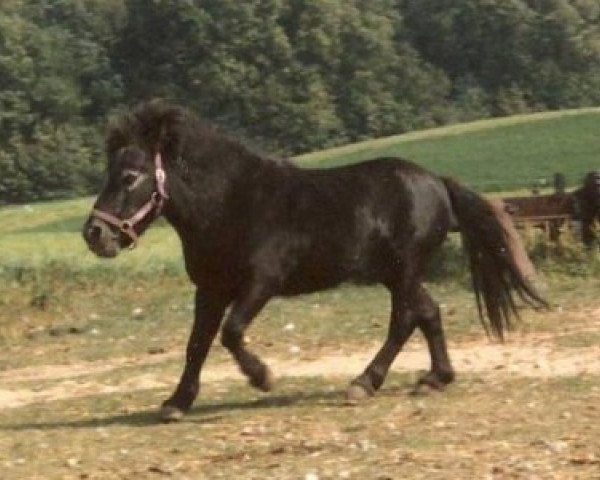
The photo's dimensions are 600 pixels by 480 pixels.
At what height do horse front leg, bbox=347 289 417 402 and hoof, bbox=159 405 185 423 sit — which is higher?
horse front leg, bbox=347 289 417 402

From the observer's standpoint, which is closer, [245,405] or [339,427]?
[339,427]

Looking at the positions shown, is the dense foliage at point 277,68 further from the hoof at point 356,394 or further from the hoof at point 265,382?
the hoof at point 265,382

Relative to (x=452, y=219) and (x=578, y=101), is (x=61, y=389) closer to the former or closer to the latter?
(x=452, y=219)

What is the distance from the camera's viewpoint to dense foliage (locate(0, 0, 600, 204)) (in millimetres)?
81688

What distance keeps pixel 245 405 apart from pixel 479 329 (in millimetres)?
3824

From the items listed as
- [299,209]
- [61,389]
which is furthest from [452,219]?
[61,389]

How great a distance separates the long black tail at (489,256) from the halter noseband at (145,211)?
6.41 feet

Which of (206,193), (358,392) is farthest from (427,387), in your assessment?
(206,193)

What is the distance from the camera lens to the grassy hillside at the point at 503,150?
4528cm

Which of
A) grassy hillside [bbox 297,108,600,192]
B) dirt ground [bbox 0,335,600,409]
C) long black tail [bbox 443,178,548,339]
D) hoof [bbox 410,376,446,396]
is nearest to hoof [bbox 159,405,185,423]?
hoof [bbox 410,376,446,396]

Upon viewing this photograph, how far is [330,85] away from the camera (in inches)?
3585

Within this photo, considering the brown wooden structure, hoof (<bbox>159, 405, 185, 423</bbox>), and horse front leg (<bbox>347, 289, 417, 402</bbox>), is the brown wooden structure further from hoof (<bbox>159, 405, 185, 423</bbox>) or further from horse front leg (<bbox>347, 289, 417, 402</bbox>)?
hoof (<bbox>159, 405, 185, 423</bbox>)

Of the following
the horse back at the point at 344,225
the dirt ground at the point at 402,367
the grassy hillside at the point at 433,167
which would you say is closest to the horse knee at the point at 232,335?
the horse back at the point at 344,225

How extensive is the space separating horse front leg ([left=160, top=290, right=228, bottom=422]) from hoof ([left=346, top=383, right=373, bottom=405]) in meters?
0.89
